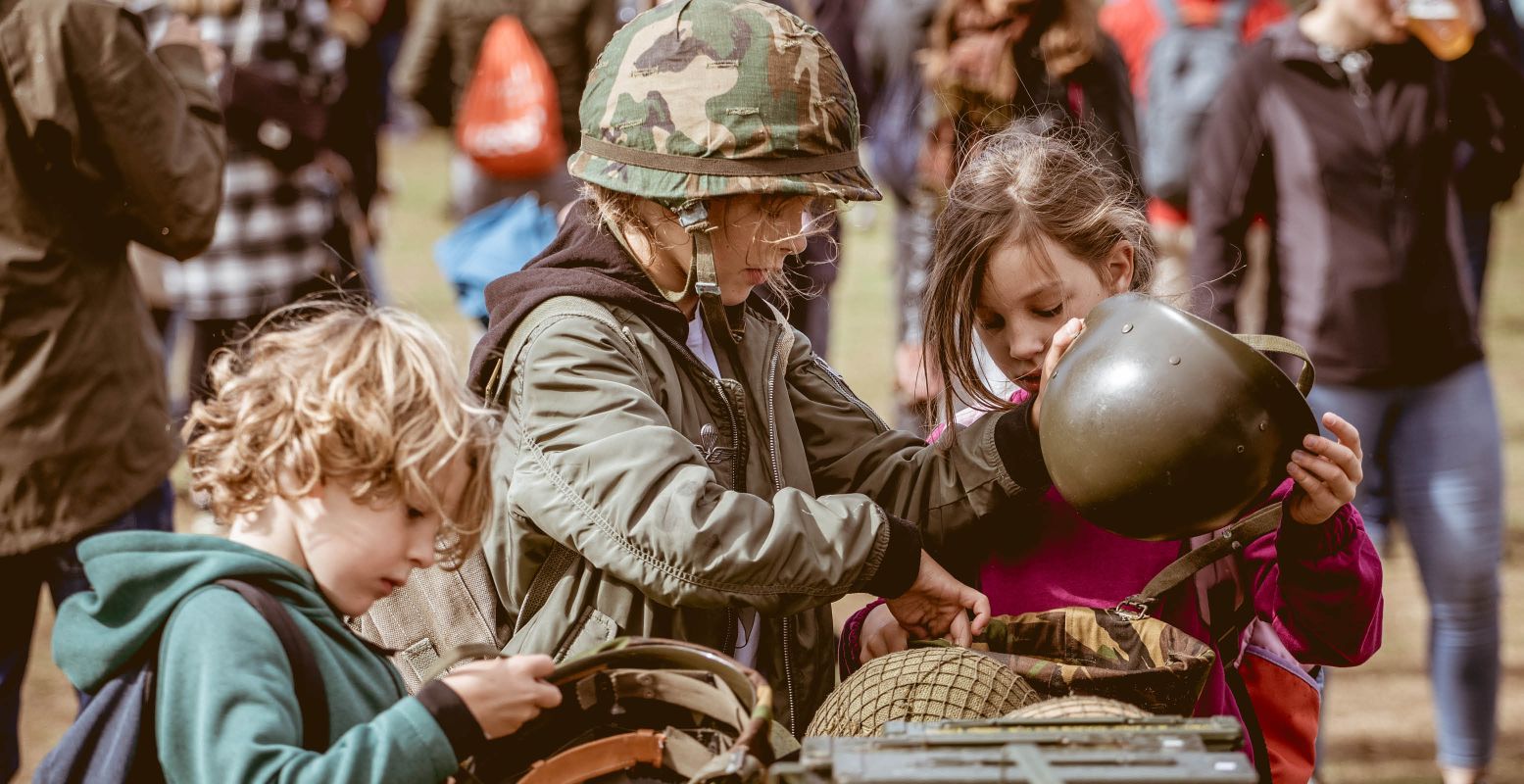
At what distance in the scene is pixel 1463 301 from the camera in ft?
12.8

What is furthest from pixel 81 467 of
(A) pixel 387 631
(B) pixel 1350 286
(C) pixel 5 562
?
(B) pixel 1350 286

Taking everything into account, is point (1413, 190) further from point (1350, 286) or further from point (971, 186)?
point (971, 186)

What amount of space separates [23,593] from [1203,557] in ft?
8.00

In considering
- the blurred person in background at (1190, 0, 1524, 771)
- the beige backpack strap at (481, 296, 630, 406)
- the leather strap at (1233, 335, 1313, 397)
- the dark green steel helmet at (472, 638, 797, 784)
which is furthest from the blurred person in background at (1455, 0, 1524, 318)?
the dark green steel helmet at (472, 638, 797, 784)

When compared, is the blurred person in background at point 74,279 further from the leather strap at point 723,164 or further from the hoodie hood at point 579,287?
the leather strap at point 723,164

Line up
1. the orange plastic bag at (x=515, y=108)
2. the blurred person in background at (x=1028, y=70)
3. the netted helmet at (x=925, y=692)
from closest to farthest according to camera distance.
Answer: the netted helmet at (x=925, y=692) < the blurred person in background at (x=1028, y=70) < the orange plastic bag at (x=515, y=108)

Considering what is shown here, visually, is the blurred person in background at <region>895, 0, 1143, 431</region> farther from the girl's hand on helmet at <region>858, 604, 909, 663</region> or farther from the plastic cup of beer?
the girl's hand on helmet at <region>858, 604, 909, 663</region>

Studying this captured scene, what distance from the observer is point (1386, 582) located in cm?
574

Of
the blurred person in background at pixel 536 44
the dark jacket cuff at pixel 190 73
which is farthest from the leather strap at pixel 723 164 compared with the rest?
the blurred person in background at pixel 536 44

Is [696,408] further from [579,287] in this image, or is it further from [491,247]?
[491,247]

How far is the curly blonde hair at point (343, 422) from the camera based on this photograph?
6.48 ft

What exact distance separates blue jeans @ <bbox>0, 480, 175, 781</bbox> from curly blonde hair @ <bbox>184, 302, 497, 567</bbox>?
4.58 ft

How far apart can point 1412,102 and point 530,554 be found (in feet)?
8.72

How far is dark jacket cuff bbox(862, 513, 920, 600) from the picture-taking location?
222 cm
